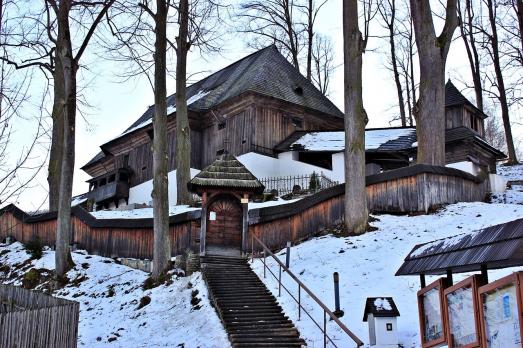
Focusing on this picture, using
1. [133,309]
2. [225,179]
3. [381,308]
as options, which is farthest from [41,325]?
[225,179]

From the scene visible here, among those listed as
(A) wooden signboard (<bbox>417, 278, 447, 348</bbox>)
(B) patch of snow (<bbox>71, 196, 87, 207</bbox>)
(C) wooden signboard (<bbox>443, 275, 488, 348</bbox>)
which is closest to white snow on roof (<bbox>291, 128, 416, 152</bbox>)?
(B) patch of snow (<bbox>71, 196, 87, 207</bbox>)

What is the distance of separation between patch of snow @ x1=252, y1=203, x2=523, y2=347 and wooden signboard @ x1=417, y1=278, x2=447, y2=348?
61.8 inches

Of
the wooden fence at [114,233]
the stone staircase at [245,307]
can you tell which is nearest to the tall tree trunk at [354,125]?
the stone staircase at [245,307]

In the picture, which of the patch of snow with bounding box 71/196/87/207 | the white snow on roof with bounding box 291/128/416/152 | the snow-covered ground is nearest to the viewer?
the snow-covered ground

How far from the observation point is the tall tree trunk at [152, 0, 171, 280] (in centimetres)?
1617

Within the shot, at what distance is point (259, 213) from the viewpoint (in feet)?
55.8

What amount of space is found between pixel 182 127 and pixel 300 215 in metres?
9.60

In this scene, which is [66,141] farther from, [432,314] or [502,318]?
[502,318]

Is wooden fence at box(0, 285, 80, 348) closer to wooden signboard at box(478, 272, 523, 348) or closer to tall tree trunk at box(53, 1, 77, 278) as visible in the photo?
wooden signboard at box(478, 272, 523, 348)

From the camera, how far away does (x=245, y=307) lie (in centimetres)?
1238

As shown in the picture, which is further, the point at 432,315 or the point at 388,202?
the point at 388,202

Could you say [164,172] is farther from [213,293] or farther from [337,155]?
[337,155]

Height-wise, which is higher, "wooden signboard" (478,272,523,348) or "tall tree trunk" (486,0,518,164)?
"tall tree trunk" (486,0,518,164)

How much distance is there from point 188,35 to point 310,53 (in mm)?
15457
